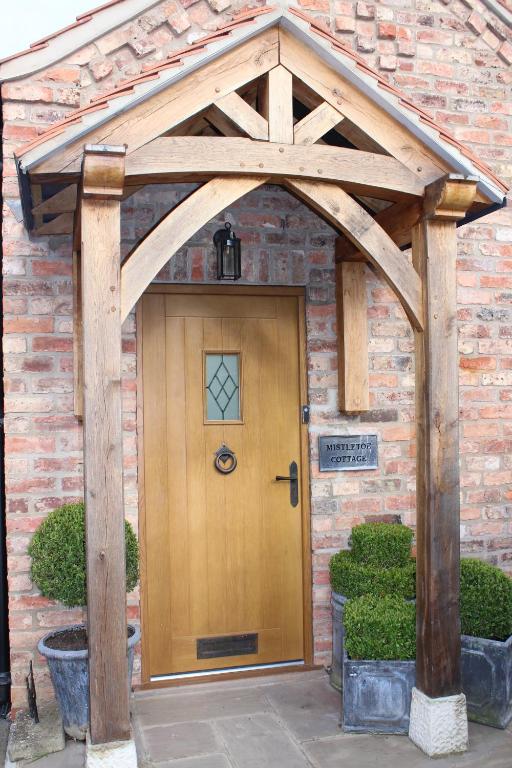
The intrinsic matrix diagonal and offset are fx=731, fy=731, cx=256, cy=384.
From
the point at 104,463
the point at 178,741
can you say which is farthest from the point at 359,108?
the point at 178,741

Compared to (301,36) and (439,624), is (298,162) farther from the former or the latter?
(439,624)

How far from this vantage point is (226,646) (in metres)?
4.21

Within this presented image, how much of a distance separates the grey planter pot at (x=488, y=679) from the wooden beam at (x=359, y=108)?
2.22 metres

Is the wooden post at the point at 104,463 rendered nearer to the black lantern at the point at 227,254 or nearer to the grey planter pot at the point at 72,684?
the grey planter pot at the point at 72,684

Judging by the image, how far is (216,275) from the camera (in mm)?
4145

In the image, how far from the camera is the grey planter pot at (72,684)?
11.1 ft

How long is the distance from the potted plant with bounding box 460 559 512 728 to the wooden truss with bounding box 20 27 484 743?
0.72 feet

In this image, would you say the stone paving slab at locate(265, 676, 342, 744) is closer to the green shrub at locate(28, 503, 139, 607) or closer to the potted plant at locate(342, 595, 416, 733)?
the potted plant at locate(342, 595, 416, 733)

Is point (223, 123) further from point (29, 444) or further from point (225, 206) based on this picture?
point (29, 444)

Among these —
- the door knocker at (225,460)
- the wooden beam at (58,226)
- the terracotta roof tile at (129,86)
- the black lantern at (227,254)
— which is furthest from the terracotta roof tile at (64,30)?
the door knocker at (225,460)

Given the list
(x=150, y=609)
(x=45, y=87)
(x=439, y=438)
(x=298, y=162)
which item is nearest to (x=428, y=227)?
(x=298, y=162)

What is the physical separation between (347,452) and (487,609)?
1.21m

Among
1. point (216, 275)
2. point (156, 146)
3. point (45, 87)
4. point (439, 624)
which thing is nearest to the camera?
point (156, 146)

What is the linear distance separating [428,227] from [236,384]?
4.86 ft
